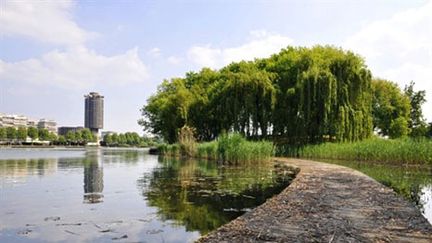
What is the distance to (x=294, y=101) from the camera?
31.7 metres

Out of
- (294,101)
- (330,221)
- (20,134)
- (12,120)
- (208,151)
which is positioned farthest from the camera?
(12,120)

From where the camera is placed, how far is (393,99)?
50.0 metres

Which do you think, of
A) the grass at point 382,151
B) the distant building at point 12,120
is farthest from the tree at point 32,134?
the grass at point 382,151

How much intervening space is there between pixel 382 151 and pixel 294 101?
10.8 meters

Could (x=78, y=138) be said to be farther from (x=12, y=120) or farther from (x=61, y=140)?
(x=12, y=120)

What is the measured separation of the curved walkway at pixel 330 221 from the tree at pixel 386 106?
42.9 m

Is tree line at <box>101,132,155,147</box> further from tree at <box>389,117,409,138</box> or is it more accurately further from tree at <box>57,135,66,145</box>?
tree at <box>389,117,409,138</box>

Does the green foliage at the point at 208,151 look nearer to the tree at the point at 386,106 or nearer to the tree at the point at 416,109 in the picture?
the tree at the point at 386,106

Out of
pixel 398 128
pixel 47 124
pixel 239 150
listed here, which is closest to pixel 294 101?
pixel 239 150

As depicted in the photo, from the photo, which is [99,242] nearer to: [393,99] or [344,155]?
[344,155]

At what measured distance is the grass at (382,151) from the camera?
1996cm

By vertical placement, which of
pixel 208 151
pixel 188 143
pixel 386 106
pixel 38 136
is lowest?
pixel 208 151

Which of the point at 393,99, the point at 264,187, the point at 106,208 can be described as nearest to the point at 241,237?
the point at 106,208

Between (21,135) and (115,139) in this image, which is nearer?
(21,135)
